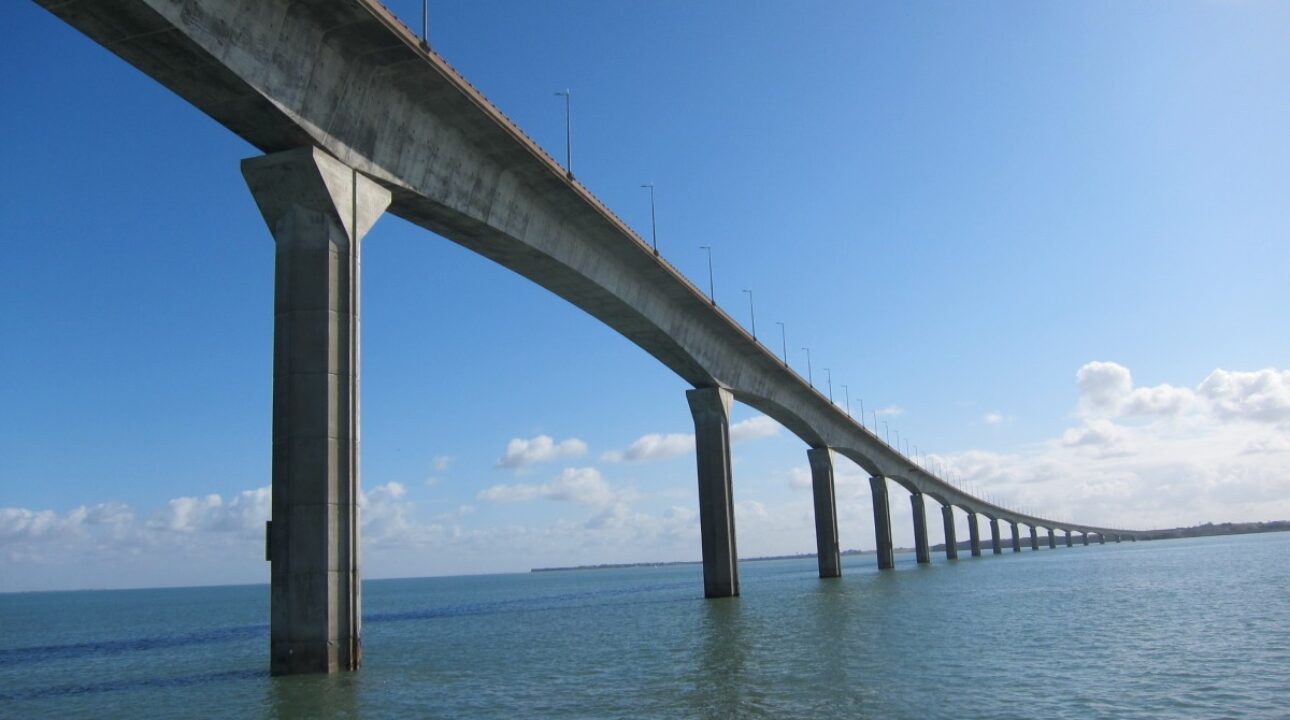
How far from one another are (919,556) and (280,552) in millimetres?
99055

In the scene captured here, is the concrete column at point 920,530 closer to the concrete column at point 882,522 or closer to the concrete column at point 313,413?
the concrete column at point 882,522

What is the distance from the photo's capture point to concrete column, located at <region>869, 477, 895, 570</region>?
90.8m

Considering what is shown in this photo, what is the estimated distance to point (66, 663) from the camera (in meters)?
33.8

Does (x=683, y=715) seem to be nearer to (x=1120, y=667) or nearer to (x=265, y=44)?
(x=1120, y=667)

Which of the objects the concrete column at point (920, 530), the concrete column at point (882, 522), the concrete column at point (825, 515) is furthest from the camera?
the concrete column at point (920, 530)

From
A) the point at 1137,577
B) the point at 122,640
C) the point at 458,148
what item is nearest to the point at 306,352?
the point at 458,148

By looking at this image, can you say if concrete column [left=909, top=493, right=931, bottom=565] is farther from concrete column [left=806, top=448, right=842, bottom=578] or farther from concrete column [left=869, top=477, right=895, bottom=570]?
concrete column [left=806, top=448, right=842, bottom=578]

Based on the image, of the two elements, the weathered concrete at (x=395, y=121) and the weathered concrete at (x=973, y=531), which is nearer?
the weathered concrete at (x=395, y=121)

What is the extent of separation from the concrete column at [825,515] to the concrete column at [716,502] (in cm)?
2581

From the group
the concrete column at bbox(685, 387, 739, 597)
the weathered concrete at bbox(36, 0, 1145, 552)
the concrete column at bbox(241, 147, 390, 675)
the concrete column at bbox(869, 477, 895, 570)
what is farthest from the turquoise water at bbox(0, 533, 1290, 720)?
the concrete column at bbox(869, 477, 895, 570)

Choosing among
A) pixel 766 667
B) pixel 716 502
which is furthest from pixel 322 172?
pixel 716 502

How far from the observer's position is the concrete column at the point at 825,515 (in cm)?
7481

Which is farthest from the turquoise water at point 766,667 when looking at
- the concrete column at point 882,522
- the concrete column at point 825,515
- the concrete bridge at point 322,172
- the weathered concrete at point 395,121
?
the concrete column at point 882,522

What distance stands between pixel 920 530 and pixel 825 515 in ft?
129
